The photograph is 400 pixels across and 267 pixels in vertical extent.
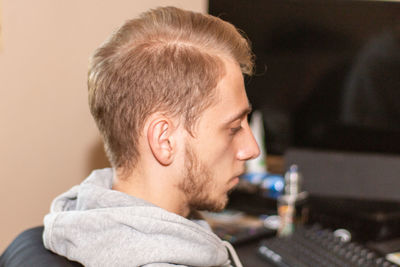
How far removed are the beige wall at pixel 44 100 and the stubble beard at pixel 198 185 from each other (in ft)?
1.92

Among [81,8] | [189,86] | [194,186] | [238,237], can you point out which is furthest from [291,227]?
[81,8]

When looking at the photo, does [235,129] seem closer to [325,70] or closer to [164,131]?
[164,131]

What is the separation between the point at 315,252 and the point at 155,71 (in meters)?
0.58

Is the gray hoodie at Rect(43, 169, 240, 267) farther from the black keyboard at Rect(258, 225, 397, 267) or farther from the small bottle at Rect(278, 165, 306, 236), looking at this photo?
the small bottle at Rect(278, 165, 306, 236)

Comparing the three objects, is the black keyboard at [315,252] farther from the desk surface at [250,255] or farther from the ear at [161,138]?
the ear at [161,138]

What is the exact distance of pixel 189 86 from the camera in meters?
0.84

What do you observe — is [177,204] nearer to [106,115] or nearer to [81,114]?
[106,115]

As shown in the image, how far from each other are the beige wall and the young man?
431 mm

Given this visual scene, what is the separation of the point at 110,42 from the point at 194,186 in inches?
11.9

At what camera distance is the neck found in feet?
2.89

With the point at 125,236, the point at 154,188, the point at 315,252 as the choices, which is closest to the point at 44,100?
the point at 154,188

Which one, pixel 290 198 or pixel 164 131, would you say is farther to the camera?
pixel 290 198

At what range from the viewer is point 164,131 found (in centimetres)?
85

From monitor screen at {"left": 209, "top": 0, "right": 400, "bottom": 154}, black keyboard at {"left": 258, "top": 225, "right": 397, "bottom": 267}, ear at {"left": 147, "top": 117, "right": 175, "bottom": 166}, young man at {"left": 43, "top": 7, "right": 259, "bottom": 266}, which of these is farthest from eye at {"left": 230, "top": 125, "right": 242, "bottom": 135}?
monitor screen at {"left": 209, "top": 0, "right": 400, "bottom": 154}
